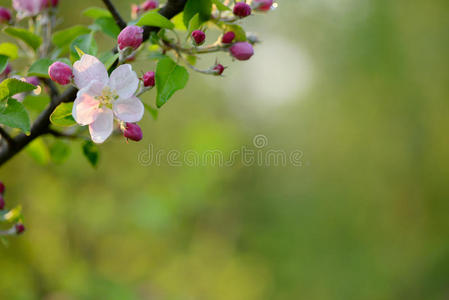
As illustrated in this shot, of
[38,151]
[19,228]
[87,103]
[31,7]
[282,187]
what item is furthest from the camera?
[282,187]

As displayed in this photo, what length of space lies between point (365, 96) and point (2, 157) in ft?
24.3

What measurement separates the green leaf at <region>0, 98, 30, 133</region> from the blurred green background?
0.36 meters

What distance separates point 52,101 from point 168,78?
25cm

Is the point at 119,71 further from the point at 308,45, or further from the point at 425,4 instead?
the point at 308,45

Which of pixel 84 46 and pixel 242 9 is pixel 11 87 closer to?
pixel 84 46

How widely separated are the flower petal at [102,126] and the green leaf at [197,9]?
0.78 feet

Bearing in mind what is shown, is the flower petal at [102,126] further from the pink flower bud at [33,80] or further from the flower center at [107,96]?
the pink flower bud at [33,80]

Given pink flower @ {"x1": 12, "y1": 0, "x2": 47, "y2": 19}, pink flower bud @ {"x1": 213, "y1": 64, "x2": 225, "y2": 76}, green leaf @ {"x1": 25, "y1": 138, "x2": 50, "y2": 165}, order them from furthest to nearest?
1. green leaf @ {"x1": 25, "y1": 138, "x2": 50, "y2": 165}
2. pink flower @ {"x1": 12, "y1": 0, "x2": 47, "y2": 19}
3. pink flower bud @ {"x1": 213, "y1": 64, "x2": 225, "y2": 76}

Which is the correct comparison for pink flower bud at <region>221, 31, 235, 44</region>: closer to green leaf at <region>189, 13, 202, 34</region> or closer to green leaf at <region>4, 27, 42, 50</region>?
green leaf at <region>189, 13, 202, 34</region>

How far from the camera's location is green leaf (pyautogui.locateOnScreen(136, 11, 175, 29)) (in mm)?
744

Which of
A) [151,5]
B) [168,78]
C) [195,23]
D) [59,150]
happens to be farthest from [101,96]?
[59,150]

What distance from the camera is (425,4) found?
621cm

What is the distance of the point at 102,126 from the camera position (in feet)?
2.55

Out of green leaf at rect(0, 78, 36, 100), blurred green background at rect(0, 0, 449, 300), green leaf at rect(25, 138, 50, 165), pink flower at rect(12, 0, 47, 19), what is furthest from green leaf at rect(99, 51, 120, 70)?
green leaf at rect(25, 138, 50, 165)
